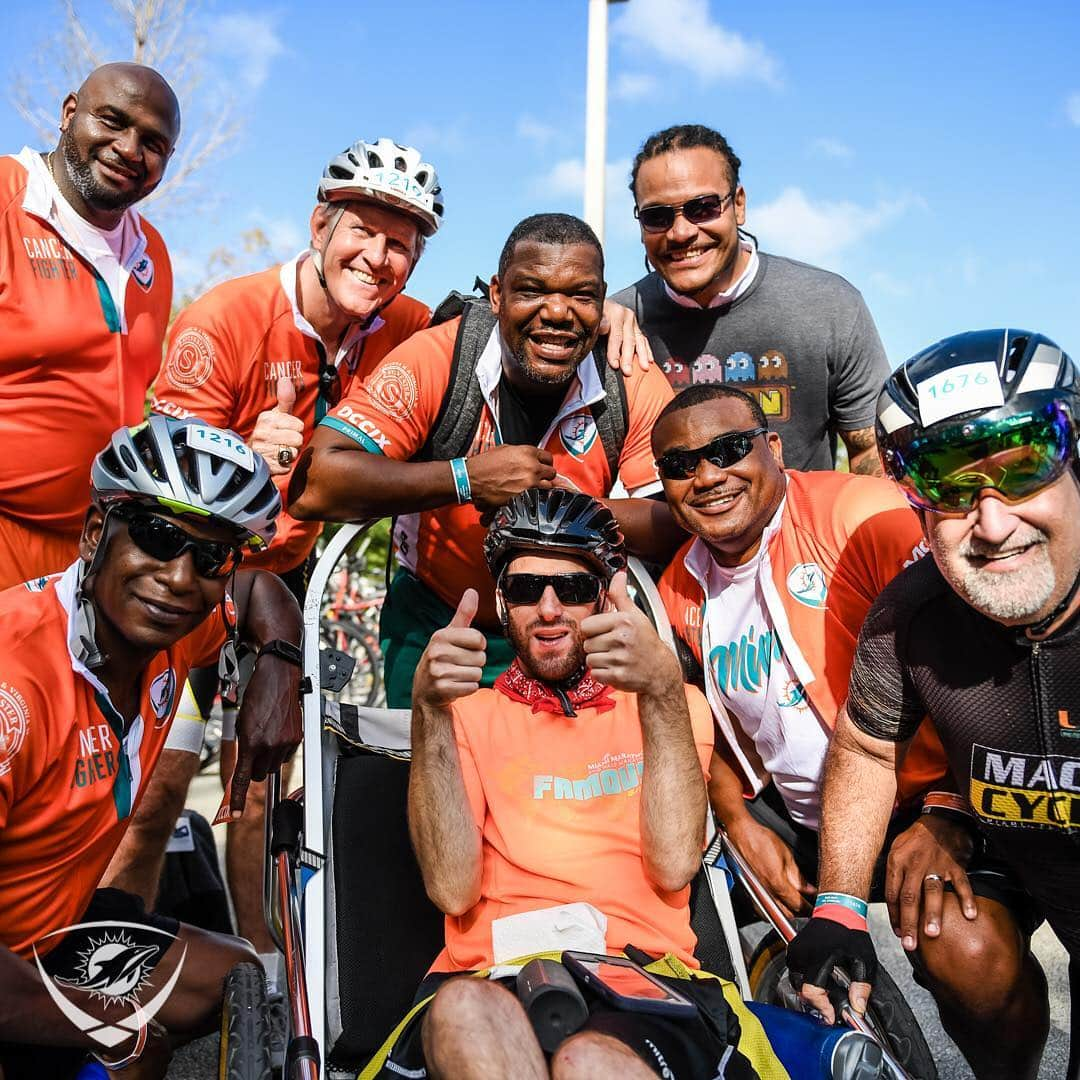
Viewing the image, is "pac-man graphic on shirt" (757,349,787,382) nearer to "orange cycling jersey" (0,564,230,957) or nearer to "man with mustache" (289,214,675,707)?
"man with mustache" (289,214,675,707)

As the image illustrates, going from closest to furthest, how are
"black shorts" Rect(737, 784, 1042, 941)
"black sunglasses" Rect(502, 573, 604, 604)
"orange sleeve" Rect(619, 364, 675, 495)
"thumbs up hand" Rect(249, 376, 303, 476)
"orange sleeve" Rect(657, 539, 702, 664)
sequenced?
"black shorts" Rect(737, 784, 1042, 941), "black sunglasses" Rect(502, 573, 604, 604), "orange sleeve" Rect(657, 539, 702, 664), "orange sleeve" Rect(619, 364, 675, 495), "thumbs up hand" Rect(249, 376, 303, 476)

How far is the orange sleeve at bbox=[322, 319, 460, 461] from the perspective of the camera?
3.78 m

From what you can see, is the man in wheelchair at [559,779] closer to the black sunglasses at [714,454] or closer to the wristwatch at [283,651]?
the black sunglasses at [714,454]

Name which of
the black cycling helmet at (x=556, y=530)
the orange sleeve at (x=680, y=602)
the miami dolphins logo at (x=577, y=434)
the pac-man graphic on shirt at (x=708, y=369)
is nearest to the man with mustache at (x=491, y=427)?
the miami dolphins logo at (x=577, y=434)

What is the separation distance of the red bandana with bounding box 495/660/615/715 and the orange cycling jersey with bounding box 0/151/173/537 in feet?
6.10

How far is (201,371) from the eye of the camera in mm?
4176

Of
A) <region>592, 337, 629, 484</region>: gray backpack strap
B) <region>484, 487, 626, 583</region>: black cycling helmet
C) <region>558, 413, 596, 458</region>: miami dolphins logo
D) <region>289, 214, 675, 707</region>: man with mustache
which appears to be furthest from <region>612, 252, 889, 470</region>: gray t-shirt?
<region>484, 487, 626, 583</region>: black cycling helmet

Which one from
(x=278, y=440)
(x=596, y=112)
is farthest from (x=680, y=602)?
(x=596, y=112)

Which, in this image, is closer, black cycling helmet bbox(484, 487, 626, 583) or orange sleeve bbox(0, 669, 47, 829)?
orange sleeve bbox(0, 669, 47, 829)

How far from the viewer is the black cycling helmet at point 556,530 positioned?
3176 mm

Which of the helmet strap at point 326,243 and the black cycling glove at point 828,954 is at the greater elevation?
the helmet strap at point 326,243

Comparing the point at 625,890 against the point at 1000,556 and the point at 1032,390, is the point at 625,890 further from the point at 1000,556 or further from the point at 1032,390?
the point at 1032,390

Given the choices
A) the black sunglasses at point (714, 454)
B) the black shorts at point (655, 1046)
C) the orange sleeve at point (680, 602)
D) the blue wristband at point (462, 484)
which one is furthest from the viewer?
the orange sleeve at point (680, 602)

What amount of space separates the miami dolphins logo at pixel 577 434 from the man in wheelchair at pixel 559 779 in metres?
0.70
